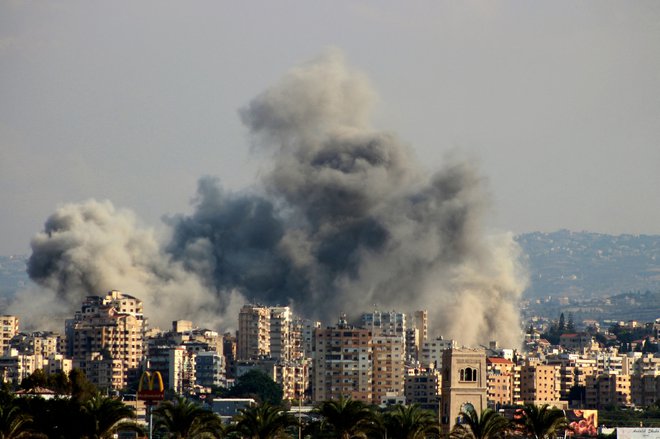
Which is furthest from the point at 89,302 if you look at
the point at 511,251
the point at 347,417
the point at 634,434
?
the point at 347,417

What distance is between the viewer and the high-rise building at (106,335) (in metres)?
120

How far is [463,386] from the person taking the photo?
55.5 m

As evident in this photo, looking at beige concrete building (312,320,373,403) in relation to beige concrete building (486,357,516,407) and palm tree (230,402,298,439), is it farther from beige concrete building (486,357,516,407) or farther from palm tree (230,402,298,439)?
palm tree (230,402,298,439)

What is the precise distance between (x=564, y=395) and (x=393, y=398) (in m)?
21.0

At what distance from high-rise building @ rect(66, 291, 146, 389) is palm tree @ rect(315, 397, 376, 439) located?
2805 inches

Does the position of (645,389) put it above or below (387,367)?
below

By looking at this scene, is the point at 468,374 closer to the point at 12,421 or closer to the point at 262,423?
the point at 262,423

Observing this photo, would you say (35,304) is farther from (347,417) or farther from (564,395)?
(347,417)

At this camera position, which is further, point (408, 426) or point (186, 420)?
point (408, 426)

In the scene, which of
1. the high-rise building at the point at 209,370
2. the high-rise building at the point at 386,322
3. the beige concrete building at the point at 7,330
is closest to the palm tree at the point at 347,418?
the high-rise building at the point at 209,370

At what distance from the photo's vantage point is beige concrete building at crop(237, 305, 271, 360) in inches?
5315

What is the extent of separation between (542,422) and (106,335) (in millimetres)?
77194

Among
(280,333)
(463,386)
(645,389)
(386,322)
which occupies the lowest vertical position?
(463,386)

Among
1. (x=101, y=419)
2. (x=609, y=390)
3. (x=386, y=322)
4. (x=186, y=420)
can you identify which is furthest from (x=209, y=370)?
(x=101, y=419)
